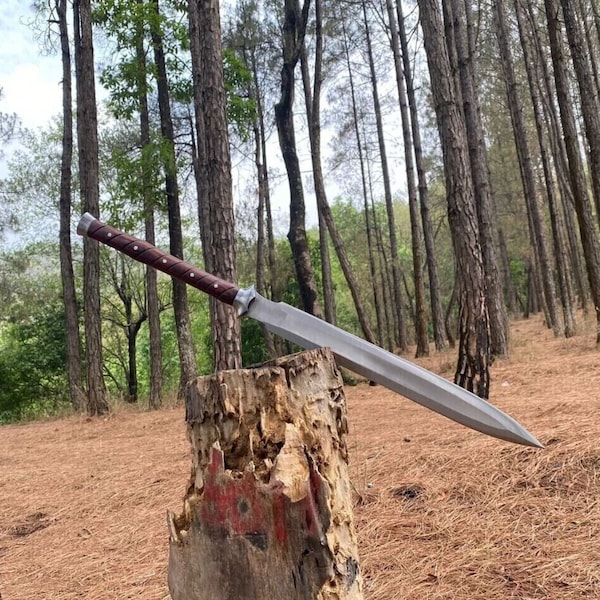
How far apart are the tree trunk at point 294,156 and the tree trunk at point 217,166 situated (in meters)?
4.78

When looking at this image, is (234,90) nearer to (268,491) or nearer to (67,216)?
(67,216)

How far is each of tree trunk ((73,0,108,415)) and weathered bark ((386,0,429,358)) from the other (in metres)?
7.49

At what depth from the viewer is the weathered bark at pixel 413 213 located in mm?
13789

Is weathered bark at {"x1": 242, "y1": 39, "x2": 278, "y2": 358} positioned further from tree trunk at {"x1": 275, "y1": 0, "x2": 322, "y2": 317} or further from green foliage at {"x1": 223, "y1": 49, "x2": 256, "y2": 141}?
green foliage at {"x1": 223, "y1": 49, "x2": 256, "y2": 141}

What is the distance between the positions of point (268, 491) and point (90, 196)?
10.5 meters

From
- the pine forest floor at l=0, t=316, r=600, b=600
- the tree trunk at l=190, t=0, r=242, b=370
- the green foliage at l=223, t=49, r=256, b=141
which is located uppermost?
the green foliage at l=223, t=49, r=256, b=141

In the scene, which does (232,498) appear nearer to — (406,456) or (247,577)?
(247,577)

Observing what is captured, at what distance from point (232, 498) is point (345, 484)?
1.51ft

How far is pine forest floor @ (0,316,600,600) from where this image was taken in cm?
248

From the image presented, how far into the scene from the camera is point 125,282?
24.5 metres

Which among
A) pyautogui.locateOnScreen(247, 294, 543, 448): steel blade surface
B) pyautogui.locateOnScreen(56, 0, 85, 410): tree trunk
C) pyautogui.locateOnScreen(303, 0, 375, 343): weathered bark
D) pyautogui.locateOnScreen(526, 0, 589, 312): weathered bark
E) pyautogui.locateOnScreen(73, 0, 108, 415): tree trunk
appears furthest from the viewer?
pyautogui.locateOnScreen(526, 0, 589, 312): weathered bark

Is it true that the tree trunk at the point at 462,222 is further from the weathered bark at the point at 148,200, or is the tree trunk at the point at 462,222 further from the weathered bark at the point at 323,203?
the weathered bark at the point at 148,200

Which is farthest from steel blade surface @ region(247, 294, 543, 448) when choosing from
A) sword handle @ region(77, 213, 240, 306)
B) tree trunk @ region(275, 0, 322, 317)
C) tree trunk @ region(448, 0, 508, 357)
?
tree trunk @ region(275, 0, 322, 317)

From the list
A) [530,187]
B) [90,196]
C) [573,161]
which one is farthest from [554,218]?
[90,196]
